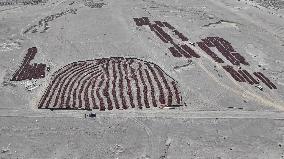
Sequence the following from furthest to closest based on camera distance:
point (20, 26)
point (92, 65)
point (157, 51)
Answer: point (20, 26), point (157, 51), point (92, 65)

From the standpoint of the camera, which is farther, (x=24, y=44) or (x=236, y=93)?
(x=24, y=44)

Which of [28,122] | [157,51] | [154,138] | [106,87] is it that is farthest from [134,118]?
[157,51]

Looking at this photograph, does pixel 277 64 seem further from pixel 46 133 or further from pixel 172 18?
pixel 46 133

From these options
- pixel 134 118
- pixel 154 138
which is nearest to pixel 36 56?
pixel 134 118

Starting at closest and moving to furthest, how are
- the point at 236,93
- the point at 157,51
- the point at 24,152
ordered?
the point at 24,152 → the point at 236,93 → the point at 157,51

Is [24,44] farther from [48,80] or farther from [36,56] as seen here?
[48,80]

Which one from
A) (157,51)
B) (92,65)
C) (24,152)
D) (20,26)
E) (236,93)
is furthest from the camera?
(20,26)
